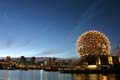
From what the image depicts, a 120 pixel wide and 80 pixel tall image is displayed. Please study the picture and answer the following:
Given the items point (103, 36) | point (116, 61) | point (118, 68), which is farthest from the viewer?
point (116, 61)

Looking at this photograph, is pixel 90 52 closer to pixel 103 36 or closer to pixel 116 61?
pixel 103 36

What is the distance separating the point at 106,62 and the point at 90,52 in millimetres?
38900

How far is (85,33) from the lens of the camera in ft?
344

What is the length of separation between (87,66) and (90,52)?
38198 mm

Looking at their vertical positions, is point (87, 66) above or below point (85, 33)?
below

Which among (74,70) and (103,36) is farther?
(74,70)

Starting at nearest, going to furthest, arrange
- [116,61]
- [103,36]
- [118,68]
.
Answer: [103,36] < [118,68] < [116,61]

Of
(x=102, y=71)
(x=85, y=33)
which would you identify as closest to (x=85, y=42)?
(x=85, y=33)

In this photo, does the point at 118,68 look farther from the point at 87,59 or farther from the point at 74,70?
the point at 74,70

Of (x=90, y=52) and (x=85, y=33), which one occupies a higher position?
(x=85, y=33)

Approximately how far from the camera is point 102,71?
131 metres

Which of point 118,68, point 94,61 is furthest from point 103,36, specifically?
point 94,61

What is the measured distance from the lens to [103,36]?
102 meters

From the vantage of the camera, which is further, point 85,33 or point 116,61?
point 116,61
